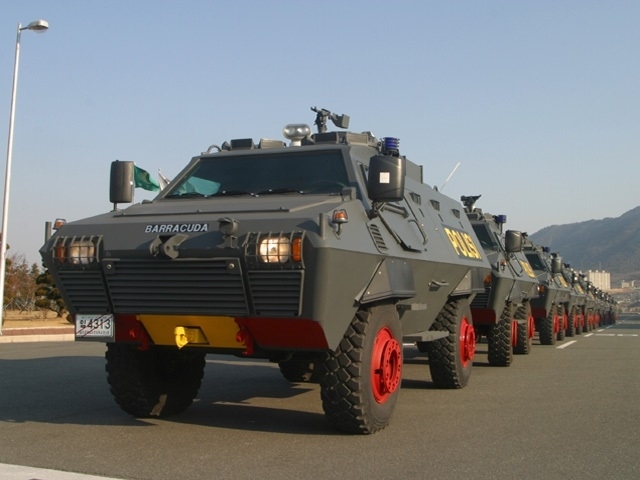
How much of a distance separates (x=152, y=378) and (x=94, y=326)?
2.90ft

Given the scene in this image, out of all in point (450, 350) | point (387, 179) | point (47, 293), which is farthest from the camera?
point (47, 293)

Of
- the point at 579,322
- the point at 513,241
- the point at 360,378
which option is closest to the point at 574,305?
the point at 579,322

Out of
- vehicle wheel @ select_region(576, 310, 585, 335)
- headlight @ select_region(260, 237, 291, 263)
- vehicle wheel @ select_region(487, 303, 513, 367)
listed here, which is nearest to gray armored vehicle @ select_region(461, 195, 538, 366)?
vehicle wheel @ select_region(487, 303, 513, 367)

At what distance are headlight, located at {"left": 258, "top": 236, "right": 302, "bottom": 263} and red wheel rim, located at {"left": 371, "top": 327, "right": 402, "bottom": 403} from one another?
3.84 ft

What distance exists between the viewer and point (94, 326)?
20.4 feet

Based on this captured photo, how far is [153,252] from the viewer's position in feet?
19.2

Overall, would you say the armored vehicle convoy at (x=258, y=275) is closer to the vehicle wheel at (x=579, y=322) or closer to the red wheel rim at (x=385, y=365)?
the red wheel rim at (x=385, y=365)

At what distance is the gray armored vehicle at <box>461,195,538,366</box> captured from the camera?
11695 millimetres

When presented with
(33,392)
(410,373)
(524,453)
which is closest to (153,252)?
(524,453)

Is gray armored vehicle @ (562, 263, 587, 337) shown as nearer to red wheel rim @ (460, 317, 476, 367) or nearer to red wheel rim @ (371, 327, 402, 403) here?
red wheel rim @ (460, 317, 476, 367)

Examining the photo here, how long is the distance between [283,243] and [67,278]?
5.87 ft

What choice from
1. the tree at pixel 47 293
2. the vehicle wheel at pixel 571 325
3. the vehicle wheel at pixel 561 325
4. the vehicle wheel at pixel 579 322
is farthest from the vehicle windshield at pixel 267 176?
the tree at pixel 47 293

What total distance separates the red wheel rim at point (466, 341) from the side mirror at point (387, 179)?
336 cm

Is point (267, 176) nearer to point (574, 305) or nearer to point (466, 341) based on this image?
point (466, 341)
